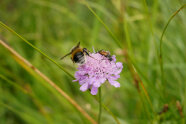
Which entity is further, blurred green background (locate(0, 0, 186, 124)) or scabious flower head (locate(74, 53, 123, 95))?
blurred green background (locate(0, 0, 186, 124))

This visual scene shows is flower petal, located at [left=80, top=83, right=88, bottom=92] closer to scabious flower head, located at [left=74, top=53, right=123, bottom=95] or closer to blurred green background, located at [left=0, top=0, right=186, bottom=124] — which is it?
scabious flower head, located at [left=74, top=53, right=123, bottom=95]

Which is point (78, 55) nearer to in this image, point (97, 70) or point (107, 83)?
point (97, 70)

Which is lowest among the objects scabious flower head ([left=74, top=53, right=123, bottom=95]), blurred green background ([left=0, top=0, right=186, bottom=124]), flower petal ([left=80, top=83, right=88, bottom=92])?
flower petal ([left=80, top=83, right=88, bottom=92])

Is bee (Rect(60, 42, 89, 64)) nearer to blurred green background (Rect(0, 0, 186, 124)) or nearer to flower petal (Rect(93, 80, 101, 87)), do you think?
flower petal (Rect(93, 80, 101, 87))

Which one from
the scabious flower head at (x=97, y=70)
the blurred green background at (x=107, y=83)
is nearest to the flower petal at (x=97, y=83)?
the scabious flower head at (x=97, y=70)

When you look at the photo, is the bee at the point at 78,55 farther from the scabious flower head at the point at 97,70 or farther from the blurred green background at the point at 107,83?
the blurred green background at the point at 107,83

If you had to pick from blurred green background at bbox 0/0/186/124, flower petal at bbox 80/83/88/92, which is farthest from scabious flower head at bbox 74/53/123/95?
blurred green background at bbox 0/0/186/124

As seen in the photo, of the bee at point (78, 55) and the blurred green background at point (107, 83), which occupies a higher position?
the blurred green background at point (107, 83)

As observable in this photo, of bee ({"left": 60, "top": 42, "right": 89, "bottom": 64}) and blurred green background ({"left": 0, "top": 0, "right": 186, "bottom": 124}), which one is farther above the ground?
blurred green background ({"left": 0, "top": 0, "right": 186, "bottom": 124})
